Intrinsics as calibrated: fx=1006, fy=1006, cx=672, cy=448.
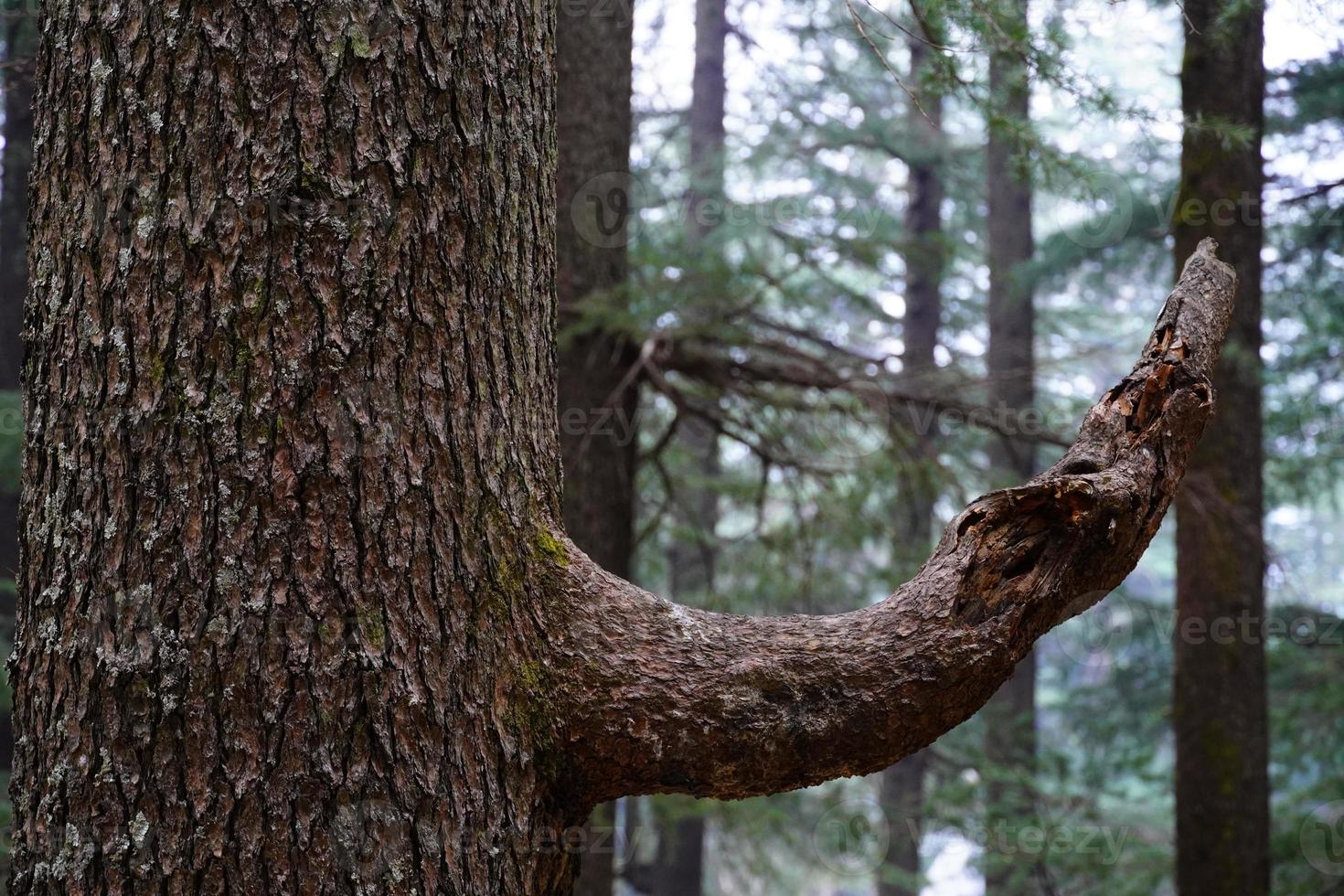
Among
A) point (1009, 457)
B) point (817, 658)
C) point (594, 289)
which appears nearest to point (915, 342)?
point (1009, 457)

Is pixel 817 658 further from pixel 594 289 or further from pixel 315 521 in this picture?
pixel 594 289

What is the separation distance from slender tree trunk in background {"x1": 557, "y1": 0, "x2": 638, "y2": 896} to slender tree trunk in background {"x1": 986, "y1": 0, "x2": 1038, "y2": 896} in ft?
8.42

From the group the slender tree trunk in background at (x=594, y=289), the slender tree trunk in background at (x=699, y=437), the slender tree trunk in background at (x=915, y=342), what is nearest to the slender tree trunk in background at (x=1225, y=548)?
the slender tree trunk in background at (x=915, y=342)

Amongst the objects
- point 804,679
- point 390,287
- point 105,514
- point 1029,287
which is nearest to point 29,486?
point 105,514

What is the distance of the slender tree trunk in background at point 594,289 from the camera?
194 inches

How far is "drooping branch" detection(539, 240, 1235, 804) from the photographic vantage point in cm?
170

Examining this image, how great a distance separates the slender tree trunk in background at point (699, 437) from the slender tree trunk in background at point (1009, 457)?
283 centimetres

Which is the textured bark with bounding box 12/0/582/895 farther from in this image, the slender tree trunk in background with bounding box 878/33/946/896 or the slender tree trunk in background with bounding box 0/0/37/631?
the slender tree trunk in background with bounding box 0/0/37/631

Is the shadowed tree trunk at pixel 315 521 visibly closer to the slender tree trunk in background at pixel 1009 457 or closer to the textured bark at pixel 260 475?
the textured bark at pixel 260 475

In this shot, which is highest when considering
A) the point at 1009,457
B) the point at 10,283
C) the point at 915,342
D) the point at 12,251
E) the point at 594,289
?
the point at 915,342

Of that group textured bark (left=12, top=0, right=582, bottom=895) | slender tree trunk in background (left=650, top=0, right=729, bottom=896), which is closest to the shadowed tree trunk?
textured bark (left=12, top=0, right=582, bottom=895)

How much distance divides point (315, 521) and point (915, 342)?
37.9ft

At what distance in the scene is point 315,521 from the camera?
149cm

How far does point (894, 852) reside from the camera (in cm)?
1116
